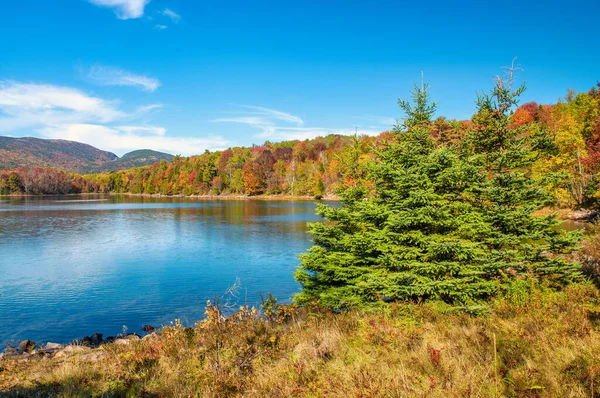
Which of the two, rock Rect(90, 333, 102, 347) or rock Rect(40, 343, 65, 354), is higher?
rock Rect(40, 343, 65, 354)

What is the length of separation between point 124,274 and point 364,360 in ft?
69.4

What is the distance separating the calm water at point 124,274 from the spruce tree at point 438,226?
5602 mm

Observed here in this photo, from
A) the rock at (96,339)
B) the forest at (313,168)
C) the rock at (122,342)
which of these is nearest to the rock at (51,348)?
the rock at (96,339)

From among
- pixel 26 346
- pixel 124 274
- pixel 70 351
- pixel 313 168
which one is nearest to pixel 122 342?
pixel 70 351

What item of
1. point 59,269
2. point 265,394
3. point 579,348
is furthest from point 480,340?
point 59,269

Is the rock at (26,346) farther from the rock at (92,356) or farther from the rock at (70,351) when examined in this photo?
the rock at (92,356)

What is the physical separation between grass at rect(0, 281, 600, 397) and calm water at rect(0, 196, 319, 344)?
224 inches

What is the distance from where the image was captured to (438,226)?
12.1m

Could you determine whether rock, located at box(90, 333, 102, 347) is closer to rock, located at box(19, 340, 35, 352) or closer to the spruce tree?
rock, located at box(19, 340, 35, 352)

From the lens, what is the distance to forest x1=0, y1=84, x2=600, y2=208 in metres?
39.8

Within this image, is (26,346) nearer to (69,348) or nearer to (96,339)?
(96,339)

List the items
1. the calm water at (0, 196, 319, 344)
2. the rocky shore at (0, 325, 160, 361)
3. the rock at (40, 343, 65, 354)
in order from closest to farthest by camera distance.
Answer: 1. the rocky shore at (0, 325, 160, 361)
2. the rock at (40, 343, 65, 354)
3. the calm water at (0, 196, 319, 344)

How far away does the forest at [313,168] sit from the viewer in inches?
1569

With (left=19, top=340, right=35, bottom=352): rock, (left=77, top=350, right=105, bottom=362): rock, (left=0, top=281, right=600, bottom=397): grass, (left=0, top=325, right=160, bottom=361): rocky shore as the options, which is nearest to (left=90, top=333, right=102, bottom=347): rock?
(left=0, top=325, right=160, bottom=361): rocky shore
